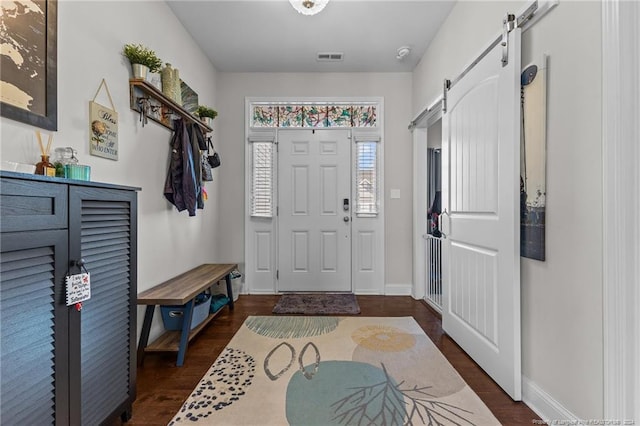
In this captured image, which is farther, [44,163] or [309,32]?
[309,32]

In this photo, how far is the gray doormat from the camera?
3066 millimetres

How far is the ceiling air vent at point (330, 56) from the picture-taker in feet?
10.7

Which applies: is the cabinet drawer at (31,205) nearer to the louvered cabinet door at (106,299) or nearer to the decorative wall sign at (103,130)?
the louvered cabinet door at (106,299)

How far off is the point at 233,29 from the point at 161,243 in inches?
84.6

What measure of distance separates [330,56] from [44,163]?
2.90 metres

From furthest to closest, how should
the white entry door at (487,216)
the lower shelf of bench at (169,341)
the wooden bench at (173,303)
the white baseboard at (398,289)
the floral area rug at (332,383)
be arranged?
1. the white baseboard at (398,289)
2. the lower shelf of bench at (169,341)
3. the wooden bench at (173,303)
4. the white entry door at (487,216)
5. the floral area rug at (332,383)

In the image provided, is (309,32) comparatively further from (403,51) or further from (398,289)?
(398,289)

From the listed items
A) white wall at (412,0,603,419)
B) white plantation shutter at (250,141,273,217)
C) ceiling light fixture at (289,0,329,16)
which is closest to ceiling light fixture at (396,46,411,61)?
ceiling light fixture at (289,0,329,16)

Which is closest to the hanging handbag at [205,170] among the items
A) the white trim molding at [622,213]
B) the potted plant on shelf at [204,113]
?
the potted plant on shelf at [204,113]

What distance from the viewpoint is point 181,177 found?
2.48 meters

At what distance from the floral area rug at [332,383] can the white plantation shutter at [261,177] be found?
1.65 m

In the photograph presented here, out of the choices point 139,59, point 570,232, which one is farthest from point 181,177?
point 570,232

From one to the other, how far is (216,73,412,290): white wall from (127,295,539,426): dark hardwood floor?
86 centimetres

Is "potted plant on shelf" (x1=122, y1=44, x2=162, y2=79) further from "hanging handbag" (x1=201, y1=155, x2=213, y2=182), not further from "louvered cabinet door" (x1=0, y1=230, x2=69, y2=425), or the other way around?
"louvered cabinet door" (x1=0, y1=230, x2=69, y2=425)
